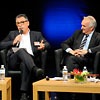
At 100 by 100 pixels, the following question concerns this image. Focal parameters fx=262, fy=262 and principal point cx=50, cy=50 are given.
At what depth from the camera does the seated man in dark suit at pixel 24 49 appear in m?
3.71

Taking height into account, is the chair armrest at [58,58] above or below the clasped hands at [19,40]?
below

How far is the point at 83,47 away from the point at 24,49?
3.38 ft

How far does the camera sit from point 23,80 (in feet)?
11.9

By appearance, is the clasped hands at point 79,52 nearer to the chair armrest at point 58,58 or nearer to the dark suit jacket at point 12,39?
the chair armrest at point 58,58

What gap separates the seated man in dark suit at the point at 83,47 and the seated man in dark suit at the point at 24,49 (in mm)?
445

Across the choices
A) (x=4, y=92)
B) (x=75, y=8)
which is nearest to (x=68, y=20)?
(x=75, y=8)

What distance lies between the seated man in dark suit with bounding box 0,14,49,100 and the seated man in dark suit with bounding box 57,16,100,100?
1.46ft

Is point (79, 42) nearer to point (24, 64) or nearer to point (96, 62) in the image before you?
A: point (96, 62)

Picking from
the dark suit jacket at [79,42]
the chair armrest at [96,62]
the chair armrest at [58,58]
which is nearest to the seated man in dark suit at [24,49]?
the chair armrest at [58,58]

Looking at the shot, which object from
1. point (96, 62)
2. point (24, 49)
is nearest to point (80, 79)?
point (96, 62)

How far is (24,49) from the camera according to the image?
387 centimetres

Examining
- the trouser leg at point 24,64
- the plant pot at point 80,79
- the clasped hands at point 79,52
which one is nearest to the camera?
the plant pot at point 80,79

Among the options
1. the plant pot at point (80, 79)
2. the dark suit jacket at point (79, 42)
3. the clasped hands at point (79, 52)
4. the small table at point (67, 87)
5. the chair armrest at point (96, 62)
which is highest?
the dark suit jacket at point (79, 42)

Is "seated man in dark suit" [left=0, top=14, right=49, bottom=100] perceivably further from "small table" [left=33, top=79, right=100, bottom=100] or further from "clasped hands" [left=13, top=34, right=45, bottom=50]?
"small table" [left=33, top=79, right=100, bottom=100]
